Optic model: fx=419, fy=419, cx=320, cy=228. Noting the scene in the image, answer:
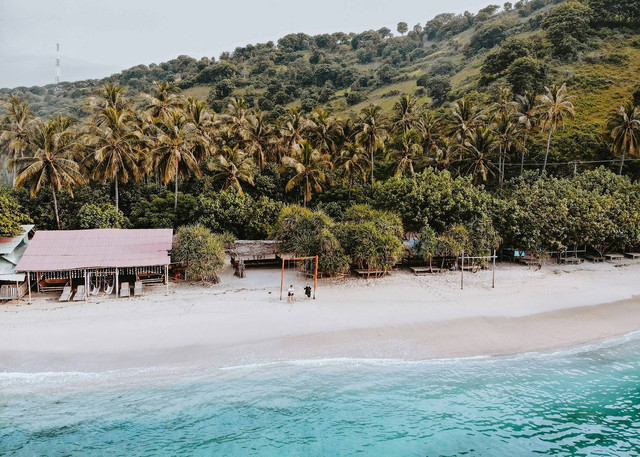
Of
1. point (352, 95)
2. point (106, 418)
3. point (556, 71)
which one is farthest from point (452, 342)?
point (352, 95)

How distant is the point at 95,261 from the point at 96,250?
3.98 ft

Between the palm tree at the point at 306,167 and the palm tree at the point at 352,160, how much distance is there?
3.34 m

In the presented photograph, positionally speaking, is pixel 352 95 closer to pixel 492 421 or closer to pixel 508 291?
pixel 508 291

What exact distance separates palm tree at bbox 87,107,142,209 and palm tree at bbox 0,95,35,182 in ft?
30.9

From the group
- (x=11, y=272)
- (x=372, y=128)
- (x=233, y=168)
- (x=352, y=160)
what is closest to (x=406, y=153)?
(x=372, y=128)

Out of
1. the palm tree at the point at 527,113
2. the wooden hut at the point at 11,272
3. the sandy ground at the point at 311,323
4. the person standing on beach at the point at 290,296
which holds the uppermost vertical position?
the palm tree at the point at 527,113

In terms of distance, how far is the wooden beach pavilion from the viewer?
80.5ft

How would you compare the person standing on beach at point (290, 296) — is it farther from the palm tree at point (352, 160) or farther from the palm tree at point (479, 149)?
the palm tree at point (479, 149)

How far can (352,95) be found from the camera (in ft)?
277

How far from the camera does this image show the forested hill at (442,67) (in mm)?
59812

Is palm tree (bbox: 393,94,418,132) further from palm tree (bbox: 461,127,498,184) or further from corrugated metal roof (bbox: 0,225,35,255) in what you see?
corrugated metal roof (bbox: 0,225,35,255)

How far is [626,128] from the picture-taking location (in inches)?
1599

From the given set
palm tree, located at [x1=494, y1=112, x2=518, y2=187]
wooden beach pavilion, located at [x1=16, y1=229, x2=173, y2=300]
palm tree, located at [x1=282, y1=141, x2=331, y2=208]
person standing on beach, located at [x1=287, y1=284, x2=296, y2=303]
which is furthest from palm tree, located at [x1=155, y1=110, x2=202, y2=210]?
palm tree, located at [x1=494, y1=112, x2=518, y2=187]

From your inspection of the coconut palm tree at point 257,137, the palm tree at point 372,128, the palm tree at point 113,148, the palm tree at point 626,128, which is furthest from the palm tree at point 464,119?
the palm tree at point 113,148
